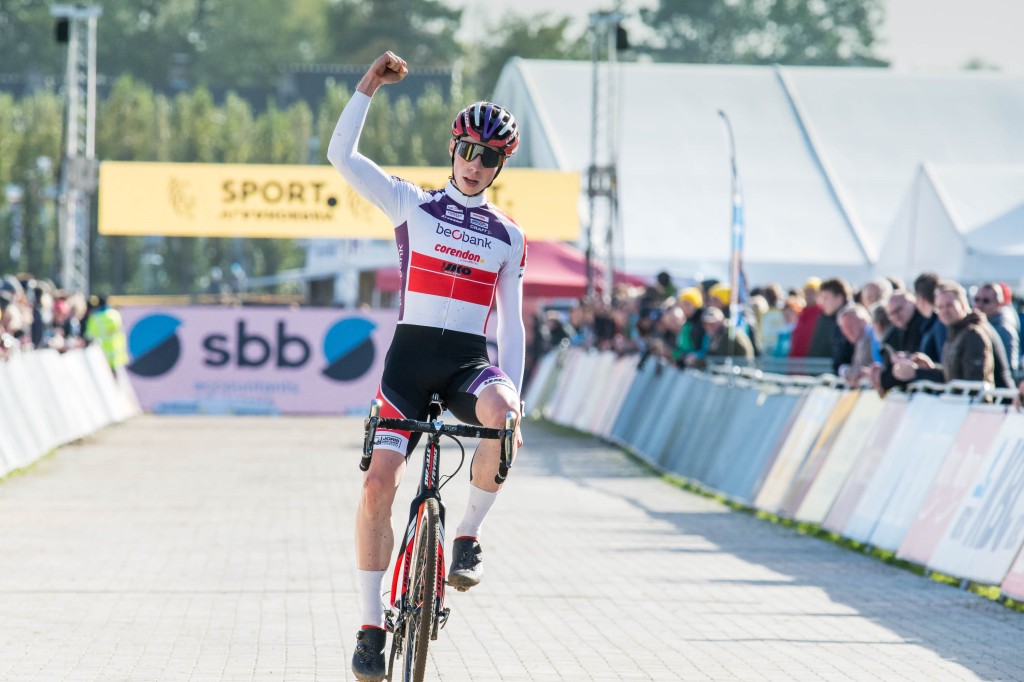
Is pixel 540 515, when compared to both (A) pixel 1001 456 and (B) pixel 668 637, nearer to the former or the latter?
(A) pixel 1001 456

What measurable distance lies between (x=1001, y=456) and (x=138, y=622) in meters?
5.18

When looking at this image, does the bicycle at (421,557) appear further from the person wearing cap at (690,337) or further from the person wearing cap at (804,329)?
the person wearing cap at (690,337)

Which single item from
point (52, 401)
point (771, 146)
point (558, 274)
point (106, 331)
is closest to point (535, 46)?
point (771, 146)

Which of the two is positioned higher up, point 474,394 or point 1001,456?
point 474,394

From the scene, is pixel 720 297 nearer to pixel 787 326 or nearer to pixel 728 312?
pixel 728 312

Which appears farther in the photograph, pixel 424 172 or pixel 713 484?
pixel 424 172

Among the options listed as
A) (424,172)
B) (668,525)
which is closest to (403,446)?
(668,525)

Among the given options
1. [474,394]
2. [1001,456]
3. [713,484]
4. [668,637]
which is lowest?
[713,484]

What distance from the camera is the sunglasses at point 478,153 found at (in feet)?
22.2

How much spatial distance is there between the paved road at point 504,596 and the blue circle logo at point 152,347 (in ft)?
46.5

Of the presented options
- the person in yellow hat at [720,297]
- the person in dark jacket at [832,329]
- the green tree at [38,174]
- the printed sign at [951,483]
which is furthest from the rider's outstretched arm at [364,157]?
the green tree at [38,174]

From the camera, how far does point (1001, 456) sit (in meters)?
11.1

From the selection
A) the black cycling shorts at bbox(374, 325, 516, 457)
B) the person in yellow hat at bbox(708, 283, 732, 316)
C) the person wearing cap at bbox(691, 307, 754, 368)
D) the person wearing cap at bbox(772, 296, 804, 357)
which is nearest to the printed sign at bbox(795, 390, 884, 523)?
the person wearing cap at bbox(772, 296, 804, 357)

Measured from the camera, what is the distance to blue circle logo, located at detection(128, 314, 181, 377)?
32.0 meters
